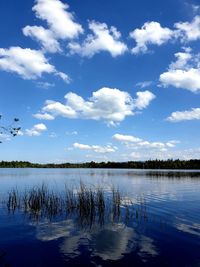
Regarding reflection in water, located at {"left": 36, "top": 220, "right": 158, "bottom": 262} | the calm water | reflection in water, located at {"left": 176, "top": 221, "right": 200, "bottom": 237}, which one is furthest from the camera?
reflection in water, located at {"left": 176, "top": 221, "right": 200, "bottom": 237}

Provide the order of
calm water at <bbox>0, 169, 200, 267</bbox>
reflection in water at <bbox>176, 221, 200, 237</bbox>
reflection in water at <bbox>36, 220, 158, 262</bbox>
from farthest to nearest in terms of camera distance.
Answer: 1. reflection in water at <bbox>176, 221, 200, 237</bbox>
2. reflection in water at <bbox>36, 220, 158, 262</bbox>
3. calm water at <bbox>0, 169, 200, 267</bbox>

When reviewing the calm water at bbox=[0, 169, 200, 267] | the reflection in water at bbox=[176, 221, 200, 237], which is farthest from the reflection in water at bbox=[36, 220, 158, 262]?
the reflection in water at bbox=[176, 221, 200, 237]

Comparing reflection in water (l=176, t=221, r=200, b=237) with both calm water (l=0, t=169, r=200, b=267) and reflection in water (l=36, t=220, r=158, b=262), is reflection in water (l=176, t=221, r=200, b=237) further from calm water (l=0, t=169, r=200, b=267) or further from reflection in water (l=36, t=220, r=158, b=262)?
reflection in water (l=36, t=220, r=158, b=262)

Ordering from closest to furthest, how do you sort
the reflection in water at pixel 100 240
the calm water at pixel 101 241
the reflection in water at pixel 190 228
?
the calm water at pixel 101 241
the reflection in water at pixel 100 240
the reflection in water at pixel 190 228

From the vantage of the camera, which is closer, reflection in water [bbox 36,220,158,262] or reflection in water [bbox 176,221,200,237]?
reflection in water [bbox 36,220,158,262]

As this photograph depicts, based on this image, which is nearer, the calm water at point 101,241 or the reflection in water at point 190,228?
the calm water at point 101,241

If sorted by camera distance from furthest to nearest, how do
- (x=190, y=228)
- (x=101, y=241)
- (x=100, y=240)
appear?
1. (x=190, y=228)
2. (x=100, y=240)
3. (x=101, y=241)

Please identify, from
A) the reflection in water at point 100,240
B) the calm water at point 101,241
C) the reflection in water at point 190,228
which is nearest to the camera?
the calm water at point 101,241

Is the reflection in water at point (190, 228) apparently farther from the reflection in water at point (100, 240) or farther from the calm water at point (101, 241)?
the reflection in water at point (100, 240)

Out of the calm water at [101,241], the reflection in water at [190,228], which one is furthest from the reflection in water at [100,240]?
the reflection in water at [190,228]

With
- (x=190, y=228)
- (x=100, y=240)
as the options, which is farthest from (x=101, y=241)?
(x=190, y=228)

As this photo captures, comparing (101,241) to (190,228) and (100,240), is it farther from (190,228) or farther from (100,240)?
(190,228)

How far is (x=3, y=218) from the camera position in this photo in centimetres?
1942

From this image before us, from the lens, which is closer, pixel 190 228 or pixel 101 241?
pixel 101 241
